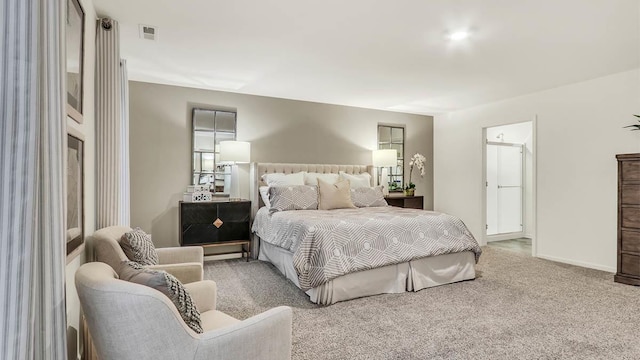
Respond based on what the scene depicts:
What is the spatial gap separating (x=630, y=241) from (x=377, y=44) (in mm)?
3446

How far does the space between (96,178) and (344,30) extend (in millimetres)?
2276

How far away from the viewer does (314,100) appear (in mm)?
5531

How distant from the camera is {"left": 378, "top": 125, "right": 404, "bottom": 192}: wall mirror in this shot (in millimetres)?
6254

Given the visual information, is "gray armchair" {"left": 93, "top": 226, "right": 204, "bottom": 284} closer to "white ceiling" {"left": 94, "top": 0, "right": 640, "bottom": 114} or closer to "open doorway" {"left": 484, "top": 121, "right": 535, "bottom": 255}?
"white ceiling" {"left": 94, "top": 0, "right": 640, "bottom": 114}

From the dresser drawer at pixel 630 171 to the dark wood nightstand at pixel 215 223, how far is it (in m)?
4.40

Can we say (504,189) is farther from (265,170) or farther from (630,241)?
(265,170)

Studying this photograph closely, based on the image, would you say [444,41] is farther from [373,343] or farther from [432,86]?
[373,343]

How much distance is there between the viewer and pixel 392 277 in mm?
3400

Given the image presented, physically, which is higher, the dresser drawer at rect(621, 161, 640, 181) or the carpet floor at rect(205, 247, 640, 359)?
the dresser drawer at rect(621, 161, 640, 181)

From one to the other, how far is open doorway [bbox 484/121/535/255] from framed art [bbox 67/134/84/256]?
6.07m

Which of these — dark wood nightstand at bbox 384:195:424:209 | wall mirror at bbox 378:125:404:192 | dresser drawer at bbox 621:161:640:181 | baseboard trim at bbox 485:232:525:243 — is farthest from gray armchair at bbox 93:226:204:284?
baseboard trim at bbox 485:232:525:243

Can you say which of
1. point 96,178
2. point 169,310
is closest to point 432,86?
point 96,178

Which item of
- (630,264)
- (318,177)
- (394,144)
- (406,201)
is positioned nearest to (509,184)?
(406,201)

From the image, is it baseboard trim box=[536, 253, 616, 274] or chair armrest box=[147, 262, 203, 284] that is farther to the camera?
baseboard trim box=[536, 253, 616, 274]
